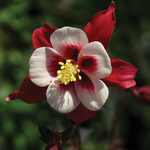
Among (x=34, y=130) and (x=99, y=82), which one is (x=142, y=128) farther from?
(x=99, y=82)

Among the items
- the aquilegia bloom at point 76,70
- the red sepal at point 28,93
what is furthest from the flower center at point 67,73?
the red sepal at point 28,93

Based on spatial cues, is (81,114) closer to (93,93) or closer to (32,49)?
(93,93)

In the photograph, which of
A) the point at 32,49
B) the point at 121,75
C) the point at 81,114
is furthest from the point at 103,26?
the point at 32,49

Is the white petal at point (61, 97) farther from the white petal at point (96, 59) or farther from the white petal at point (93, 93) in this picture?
the white petal at point (96, 59)

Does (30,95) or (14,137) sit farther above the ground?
(30,95)

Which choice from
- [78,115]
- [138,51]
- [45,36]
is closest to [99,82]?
[78,115]

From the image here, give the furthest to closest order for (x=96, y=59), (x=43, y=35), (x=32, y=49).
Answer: (x=32, y=49) → (x=43, y=35) → (x=96, y=59)

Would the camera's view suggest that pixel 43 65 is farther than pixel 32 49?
No
